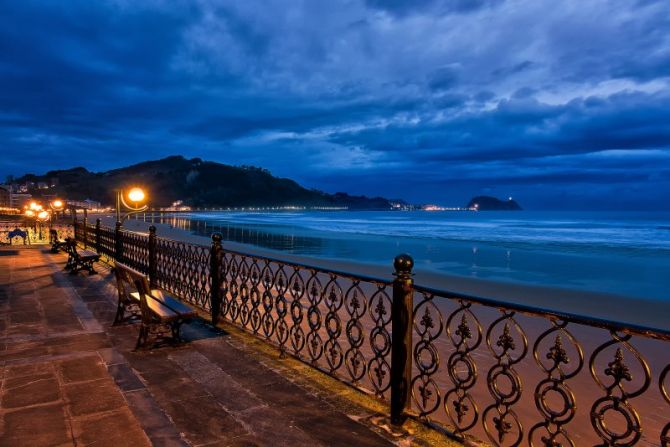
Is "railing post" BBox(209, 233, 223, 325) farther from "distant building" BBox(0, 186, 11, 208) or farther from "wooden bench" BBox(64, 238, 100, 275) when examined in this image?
"distant building" BBox(0, 186, 11, 208)

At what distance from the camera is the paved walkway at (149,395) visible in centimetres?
323

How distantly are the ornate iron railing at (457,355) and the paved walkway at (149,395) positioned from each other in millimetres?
528

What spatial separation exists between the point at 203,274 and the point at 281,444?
477cm

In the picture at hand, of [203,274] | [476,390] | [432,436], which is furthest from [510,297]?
[432,436]

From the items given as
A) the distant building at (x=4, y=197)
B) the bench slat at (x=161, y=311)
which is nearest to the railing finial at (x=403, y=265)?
the bench slat at (x=161, y=311)

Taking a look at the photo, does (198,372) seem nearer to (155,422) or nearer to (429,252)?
(155,422)

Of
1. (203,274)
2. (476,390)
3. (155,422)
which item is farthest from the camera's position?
(203,274)

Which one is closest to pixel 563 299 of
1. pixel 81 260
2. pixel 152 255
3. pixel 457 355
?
pixel 457 355

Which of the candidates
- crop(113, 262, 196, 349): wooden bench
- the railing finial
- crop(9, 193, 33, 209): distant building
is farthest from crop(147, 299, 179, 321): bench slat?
crop(9, 193, 33, 209): distant building

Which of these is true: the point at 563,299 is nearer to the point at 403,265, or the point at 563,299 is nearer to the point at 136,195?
the point at 403,265

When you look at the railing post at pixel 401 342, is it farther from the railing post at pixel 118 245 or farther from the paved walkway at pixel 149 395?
the railing post at pixel 118 245

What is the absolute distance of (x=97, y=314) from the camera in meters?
6.86

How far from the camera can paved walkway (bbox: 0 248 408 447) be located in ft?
10.6

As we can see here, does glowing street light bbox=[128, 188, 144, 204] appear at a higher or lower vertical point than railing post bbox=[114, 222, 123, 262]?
higher
